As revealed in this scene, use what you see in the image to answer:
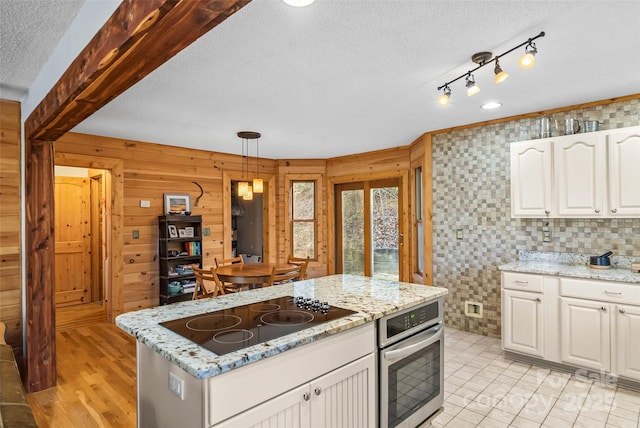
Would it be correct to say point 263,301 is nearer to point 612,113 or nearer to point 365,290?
point 365,290

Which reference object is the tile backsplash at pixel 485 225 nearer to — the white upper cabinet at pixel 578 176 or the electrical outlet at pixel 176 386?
the white upper cabinet at pixel 578 176

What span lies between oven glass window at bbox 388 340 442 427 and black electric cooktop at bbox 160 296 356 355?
0.50 m

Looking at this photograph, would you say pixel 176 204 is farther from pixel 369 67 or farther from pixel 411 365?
pixel 411 365

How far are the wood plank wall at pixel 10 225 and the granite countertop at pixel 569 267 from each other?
14.7 feet

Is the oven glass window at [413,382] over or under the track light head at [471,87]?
under

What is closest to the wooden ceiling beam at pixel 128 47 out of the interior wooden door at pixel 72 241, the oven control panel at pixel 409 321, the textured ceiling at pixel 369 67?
the textured ceiling at pixel 369 67

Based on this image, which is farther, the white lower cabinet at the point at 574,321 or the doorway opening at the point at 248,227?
the doorway opening at the point at 248,227

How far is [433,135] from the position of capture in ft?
14.9

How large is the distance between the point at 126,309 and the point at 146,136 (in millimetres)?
2321

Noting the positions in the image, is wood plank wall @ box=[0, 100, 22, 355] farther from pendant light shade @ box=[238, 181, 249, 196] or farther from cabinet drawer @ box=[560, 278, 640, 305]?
cabinet drawer @ box=[560, 278, 640, 305]

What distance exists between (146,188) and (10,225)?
6.24 ft

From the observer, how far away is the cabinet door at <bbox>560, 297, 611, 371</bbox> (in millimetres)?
2879

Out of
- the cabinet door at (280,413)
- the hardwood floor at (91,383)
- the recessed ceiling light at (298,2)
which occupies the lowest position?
the hardwood floor at (91,383)

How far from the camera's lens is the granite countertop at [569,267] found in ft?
9.46
